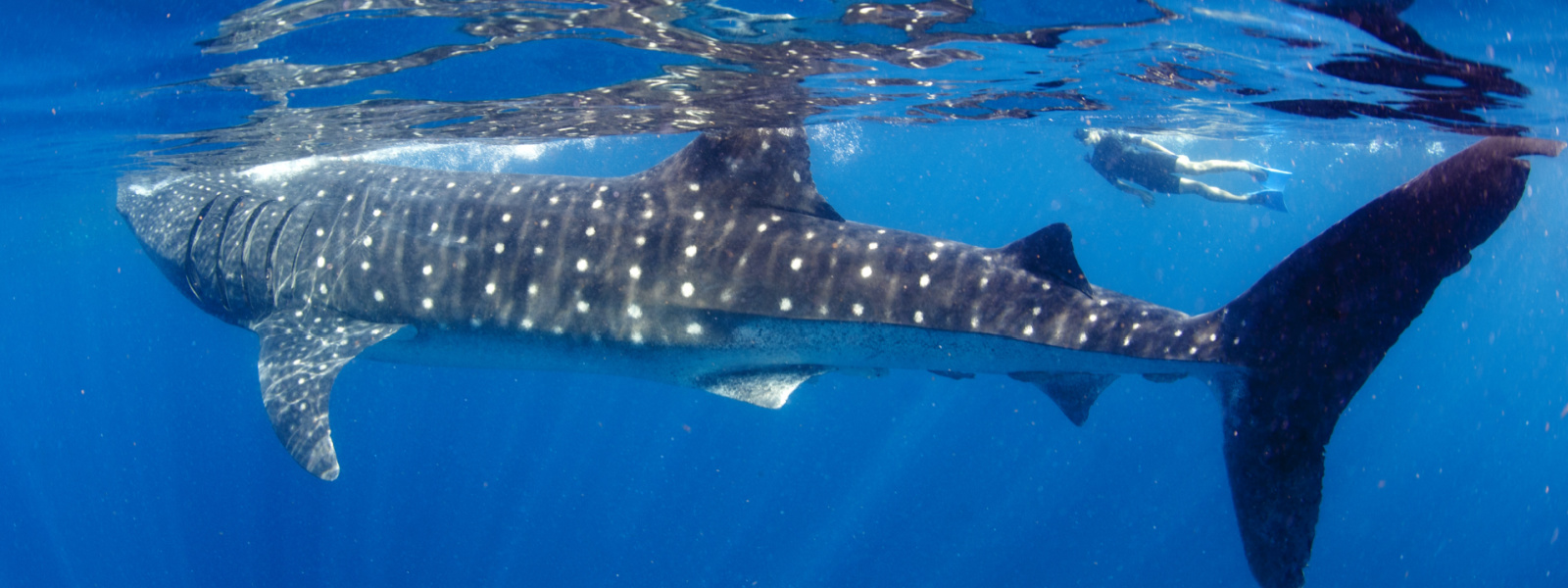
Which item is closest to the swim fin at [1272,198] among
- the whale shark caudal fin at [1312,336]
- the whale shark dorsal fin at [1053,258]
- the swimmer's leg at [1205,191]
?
the swimmer's leg at [1205,191]

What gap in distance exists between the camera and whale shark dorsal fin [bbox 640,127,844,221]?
5.95m

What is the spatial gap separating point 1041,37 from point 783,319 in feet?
18.0

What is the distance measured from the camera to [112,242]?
57.2 metres

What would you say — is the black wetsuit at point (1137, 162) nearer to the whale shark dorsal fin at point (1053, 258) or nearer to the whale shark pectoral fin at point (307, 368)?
the whale shark dorsal fin at point (1053, 258)

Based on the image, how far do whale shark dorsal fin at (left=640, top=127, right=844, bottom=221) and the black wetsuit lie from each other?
1185cm

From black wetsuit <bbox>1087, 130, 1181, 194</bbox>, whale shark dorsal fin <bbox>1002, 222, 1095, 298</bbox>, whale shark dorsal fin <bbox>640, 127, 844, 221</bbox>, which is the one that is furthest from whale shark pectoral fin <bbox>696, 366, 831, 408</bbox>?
black wetsuit <bbox>1087, 130, 1181, 194</bbox>

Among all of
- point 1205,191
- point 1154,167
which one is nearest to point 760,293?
point 1154,167

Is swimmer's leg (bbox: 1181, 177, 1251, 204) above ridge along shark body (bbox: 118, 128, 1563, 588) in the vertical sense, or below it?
below

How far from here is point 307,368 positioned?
6074mm

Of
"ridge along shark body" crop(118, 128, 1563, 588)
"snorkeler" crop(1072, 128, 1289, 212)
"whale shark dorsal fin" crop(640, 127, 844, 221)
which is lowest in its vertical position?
"snorkeler" crop(1072, 128, 1289, 212)

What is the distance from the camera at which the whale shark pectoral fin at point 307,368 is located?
221 inches

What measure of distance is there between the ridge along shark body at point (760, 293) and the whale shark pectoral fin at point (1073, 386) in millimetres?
18

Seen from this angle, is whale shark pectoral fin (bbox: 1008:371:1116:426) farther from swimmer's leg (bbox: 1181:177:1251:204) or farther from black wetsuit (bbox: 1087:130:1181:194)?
swimmer's leg (bbox: 1181:177:1251:204)

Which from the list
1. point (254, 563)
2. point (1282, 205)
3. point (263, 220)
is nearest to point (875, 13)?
point (263, 220)
